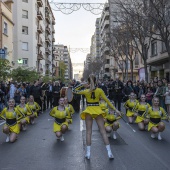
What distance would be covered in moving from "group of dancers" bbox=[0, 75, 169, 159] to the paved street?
0.34 metres

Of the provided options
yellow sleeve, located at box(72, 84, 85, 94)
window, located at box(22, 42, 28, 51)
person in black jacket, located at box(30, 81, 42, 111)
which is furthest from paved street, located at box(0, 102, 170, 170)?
window, located at box(22, 42, 28, 51)

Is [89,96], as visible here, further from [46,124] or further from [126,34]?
[126,34]

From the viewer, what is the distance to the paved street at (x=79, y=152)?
248 inches

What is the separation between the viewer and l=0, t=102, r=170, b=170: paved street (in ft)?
20.6

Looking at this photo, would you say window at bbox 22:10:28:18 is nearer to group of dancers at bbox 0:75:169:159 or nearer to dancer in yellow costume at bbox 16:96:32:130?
group of dancers at bbox 0:75:169:159

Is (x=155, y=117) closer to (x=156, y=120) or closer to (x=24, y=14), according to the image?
(x=156, y=120)

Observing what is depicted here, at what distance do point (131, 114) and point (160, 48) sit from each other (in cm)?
2138

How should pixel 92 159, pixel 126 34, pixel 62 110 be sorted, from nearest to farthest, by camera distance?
pixel 92 159
pixel 62 110
pixel 126 34

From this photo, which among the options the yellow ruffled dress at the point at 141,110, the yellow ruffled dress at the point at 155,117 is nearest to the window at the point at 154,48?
the yellow ruffled dress at the point at 141,110

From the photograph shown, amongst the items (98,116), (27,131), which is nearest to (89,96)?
(98,116)

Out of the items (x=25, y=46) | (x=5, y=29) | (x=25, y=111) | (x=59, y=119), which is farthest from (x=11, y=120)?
(x=25, y=46)

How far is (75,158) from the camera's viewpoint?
688cm

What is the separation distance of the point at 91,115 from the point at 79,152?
1250 millimetres

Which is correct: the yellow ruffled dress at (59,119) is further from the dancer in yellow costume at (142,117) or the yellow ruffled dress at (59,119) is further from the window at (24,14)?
the window at (24,14)
